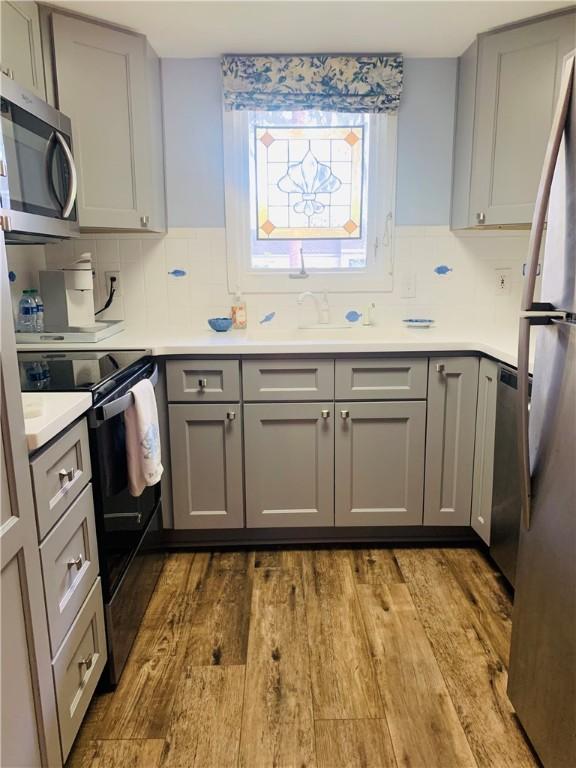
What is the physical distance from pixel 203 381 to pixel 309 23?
5.09ft

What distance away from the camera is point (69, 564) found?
137 centimetres

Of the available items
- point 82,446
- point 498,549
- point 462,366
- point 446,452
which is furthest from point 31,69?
point 498,549

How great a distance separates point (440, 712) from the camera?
1571mm

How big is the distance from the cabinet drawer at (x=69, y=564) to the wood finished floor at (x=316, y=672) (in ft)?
1.44

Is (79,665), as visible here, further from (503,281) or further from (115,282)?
(503,281)

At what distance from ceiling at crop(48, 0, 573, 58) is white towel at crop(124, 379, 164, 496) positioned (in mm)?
1521

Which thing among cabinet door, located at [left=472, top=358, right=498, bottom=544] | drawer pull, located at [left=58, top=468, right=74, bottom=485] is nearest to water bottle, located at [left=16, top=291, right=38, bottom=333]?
drawer pull, located at [left=58, top=468, right=74, bottom=485]

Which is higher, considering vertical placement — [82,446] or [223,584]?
[82,446]

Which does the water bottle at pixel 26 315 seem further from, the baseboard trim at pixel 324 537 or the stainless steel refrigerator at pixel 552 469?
the stainless steel refrigerator at pixel 552 469

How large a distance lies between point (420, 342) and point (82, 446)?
1426 mm

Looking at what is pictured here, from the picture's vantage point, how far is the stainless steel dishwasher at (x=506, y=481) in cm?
191

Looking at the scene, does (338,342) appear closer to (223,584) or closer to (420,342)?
(420,342)

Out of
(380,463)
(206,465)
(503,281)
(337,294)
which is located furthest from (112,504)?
(503,281)

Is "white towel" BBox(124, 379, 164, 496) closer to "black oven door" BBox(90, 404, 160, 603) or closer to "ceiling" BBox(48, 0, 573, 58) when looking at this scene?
"black oven door" BBox(90, 404, 160, 603)
